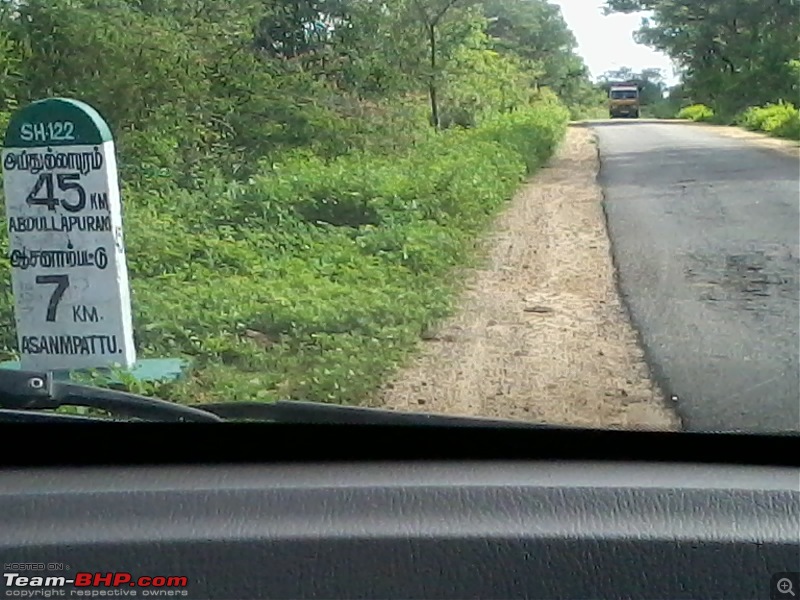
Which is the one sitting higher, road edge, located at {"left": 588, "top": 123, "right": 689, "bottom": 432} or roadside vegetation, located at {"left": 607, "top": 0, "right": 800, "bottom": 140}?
roadside vegetation, located at {"left": 607, "top": 0, "right": 800, "bottom": 140}

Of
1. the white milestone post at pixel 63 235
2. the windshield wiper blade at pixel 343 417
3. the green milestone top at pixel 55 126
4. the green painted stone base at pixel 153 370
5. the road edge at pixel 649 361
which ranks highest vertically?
the green milestone top at pixel 55 126

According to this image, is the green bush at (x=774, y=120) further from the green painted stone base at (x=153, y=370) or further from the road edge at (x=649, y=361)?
the green painted stone base at (x=153, y=370)

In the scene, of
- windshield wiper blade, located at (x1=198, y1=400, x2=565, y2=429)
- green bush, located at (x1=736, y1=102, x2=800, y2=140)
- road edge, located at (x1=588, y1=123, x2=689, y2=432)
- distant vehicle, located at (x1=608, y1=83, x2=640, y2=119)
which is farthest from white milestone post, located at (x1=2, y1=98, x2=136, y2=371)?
green bush, located at (x1=736, y1=102, x2=800, y2=140)

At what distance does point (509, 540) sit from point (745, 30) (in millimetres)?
4965

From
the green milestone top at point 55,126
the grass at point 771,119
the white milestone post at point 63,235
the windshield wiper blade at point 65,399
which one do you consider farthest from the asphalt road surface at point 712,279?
the grass at point 771,119

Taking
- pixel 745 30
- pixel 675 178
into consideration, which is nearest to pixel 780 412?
pixel 745 30

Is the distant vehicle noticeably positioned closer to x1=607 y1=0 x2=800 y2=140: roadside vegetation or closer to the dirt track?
x1=607 y1=0 x2=800 y2=140: roadside vegetation

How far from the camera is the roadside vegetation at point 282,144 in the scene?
426 cm

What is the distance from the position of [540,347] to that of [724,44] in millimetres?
3044

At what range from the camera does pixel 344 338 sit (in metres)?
4.59

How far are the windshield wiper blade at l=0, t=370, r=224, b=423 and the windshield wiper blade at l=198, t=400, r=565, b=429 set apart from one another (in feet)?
0.32

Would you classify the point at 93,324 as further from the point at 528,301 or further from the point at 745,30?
the point at 745,30

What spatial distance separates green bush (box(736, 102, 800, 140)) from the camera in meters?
12.6

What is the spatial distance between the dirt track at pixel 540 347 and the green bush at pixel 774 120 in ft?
A: 22.5
